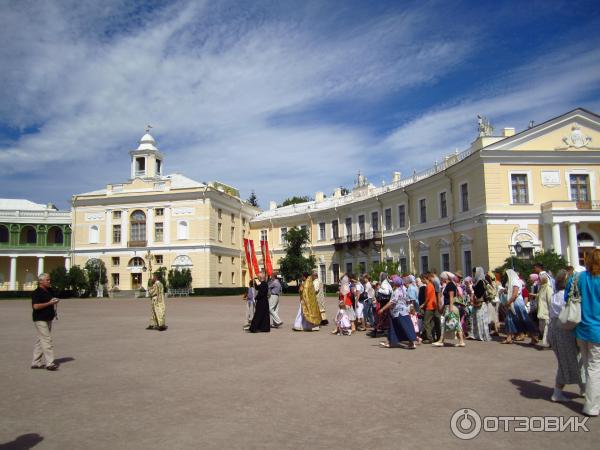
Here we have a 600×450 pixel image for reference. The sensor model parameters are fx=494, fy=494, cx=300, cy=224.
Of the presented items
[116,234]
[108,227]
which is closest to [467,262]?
[116,234]

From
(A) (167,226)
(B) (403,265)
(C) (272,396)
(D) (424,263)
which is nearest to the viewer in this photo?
(C) (272,396)

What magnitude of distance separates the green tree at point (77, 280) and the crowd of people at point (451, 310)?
3518 cm

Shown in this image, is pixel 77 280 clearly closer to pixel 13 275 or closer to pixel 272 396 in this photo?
pixel 13 275

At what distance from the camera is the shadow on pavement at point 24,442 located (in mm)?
4758

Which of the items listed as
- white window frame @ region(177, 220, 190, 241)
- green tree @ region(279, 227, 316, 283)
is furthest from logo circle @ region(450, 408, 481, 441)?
white window frame @ region(177, 220, 190, 241)

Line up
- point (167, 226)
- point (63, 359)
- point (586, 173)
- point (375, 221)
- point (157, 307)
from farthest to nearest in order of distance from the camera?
point (167, 226)
point (375, 221)
point (586, 173)
point (157, 307)
point (63, 359)

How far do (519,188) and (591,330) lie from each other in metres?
25.1

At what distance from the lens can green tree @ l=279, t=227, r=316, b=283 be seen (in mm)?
43438

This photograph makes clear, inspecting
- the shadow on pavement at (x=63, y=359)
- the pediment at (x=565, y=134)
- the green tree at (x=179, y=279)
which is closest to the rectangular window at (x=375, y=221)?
the pediment at (x=565, y=134)

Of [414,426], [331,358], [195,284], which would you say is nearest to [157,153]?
[195,284]

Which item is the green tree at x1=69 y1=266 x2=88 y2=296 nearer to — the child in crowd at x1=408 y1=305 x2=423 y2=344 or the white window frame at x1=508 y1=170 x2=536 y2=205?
the white window frame at x1=508 y1=170 x2=536 y2=205

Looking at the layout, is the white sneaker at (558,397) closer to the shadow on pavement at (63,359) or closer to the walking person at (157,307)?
the shadow on pavement at (63,359)

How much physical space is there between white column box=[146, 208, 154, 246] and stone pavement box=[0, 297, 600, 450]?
39.9 meters

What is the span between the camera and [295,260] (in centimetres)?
4353
